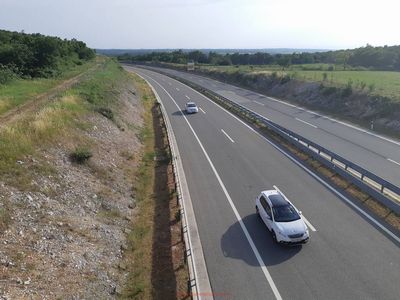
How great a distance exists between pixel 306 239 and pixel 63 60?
49.7 meters

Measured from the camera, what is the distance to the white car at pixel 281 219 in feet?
44.9

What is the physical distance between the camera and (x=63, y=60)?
177 ft

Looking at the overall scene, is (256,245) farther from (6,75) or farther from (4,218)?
(6,75)

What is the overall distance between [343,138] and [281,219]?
Answer: 55.6 feet

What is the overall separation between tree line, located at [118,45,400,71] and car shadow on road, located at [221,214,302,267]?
82503 mm

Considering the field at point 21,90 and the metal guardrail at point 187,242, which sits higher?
the field at point 21,90

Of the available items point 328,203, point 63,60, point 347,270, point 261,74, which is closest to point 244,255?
point 347,270

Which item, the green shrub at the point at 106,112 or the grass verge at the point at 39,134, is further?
the green shrub at the point at 106,112

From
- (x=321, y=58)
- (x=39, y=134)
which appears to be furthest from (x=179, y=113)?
(x=321, y=58)

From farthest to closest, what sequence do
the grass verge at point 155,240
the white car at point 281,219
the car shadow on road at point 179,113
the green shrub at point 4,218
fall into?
the car shadow on road at point 179,113 → the white car at point 281,219 → the green shrub at point 4,218 → the grass verge at point 155,240

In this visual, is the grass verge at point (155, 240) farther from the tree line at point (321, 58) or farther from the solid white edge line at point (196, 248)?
the tree line at point (321, 58)

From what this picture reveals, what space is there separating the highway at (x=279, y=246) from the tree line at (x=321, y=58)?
7575 centimetres

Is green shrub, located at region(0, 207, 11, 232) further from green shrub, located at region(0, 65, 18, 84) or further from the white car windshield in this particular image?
green shrub, located at region(0, 65, 18, 84)

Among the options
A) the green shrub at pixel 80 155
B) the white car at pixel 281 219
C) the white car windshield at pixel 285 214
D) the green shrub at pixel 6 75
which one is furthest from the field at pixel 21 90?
the white car windshield at pixel 285 214
